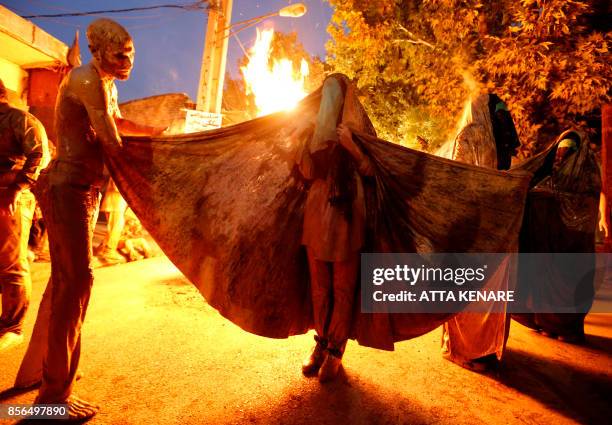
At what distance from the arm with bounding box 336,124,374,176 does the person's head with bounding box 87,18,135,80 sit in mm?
1459

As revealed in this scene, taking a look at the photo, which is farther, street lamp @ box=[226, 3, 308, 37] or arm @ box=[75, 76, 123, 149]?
street lamp @ box=[226, 3, 308, 37]

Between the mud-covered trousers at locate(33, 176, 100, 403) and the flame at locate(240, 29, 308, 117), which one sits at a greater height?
the flame at locate(240, 29, 308, 117)

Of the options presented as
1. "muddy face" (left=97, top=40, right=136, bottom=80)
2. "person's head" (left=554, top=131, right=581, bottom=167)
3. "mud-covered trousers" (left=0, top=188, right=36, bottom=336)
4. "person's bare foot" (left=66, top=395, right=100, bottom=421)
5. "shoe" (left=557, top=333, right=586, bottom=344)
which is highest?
"person's head" (left=554, top=131, right=581, bottom=167)

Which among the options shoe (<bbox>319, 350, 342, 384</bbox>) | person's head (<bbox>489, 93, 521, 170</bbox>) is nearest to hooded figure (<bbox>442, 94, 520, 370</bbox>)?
person's head (<bbox>489, 93, 521, 170</bbox>)

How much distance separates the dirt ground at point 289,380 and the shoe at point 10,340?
59mm

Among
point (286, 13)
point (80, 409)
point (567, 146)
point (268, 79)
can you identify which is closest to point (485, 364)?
point (567, 146)

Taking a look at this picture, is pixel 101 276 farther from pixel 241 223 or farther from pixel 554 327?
pixel 554 327

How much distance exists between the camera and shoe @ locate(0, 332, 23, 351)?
279cm

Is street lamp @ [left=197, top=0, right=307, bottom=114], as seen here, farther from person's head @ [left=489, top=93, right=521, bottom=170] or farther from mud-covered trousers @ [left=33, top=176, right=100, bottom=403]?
person's head @ [left=489, top=93, right=521, bottom=170]

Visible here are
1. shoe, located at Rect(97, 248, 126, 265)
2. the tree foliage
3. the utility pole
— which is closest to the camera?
the tree foliage

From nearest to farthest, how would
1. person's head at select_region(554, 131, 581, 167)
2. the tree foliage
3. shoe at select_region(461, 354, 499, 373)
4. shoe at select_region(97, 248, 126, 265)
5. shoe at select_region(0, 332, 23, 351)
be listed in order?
shoe at select_region(0, 332, 23, 351) → shoe at select_region(461, 354, 499, 373) → person's head at select_region(554, 131, 581, 167) → the tree foliage → shoe at select_region(97, 248, 126, 265)

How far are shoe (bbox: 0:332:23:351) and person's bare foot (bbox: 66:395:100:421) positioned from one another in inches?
52.2

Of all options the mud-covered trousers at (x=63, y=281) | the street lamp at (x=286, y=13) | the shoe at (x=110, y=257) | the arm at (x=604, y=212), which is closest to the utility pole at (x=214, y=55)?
the street lamp at (x=286, y=13)

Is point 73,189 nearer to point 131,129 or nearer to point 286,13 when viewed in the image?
point 131,129
